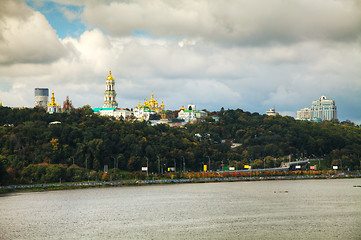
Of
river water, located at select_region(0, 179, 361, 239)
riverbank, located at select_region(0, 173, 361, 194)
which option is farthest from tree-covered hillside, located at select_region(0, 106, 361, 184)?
river water, located at select_region(0, 179, 361, 239)

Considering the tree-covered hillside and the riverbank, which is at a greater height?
the tree-covered hillside

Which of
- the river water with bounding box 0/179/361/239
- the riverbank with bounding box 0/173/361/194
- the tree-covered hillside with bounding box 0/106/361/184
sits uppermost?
the tree-covered hillside with bounding box 0/106/361/184

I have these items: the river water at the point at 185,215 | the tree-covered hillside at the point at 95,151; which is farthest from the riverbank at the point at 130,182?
the river water at the point at 185,215

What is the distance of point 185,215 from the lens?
79312 mm

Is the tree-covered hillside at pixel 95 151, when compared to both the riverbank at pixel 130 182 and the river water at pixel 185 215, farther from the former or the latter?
the river water at pixel 185 215

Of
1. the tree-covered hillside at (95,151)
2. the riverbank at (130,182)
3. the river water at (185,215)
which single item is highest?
the tree-covered hillside at (95,151)

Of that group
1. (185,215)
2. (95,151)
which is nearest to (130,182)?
(95,151)

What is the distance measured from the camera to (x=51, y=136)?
16312 centimetres

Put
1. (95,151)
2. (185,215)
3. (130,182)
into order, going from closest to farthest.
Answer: (185,215), (130,182), (95,151)

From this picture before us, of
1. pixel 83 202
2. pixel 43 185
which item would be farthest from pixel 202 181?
pixel 83 202

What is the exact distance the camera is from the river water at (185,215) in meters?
63.9

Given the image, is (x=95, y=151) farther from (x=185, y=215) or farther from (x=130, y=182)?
(x=185, y=215)

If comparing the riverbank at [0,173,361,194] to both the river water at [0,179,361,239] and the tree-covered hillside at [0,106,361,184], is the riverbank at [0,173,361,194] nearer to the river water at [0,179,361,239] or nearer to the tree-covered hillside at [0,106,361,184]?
the tree-covered hillside at [0,106,361,184]

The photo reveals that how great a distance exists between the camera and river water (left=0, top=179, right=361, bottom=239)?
63.9 metres
